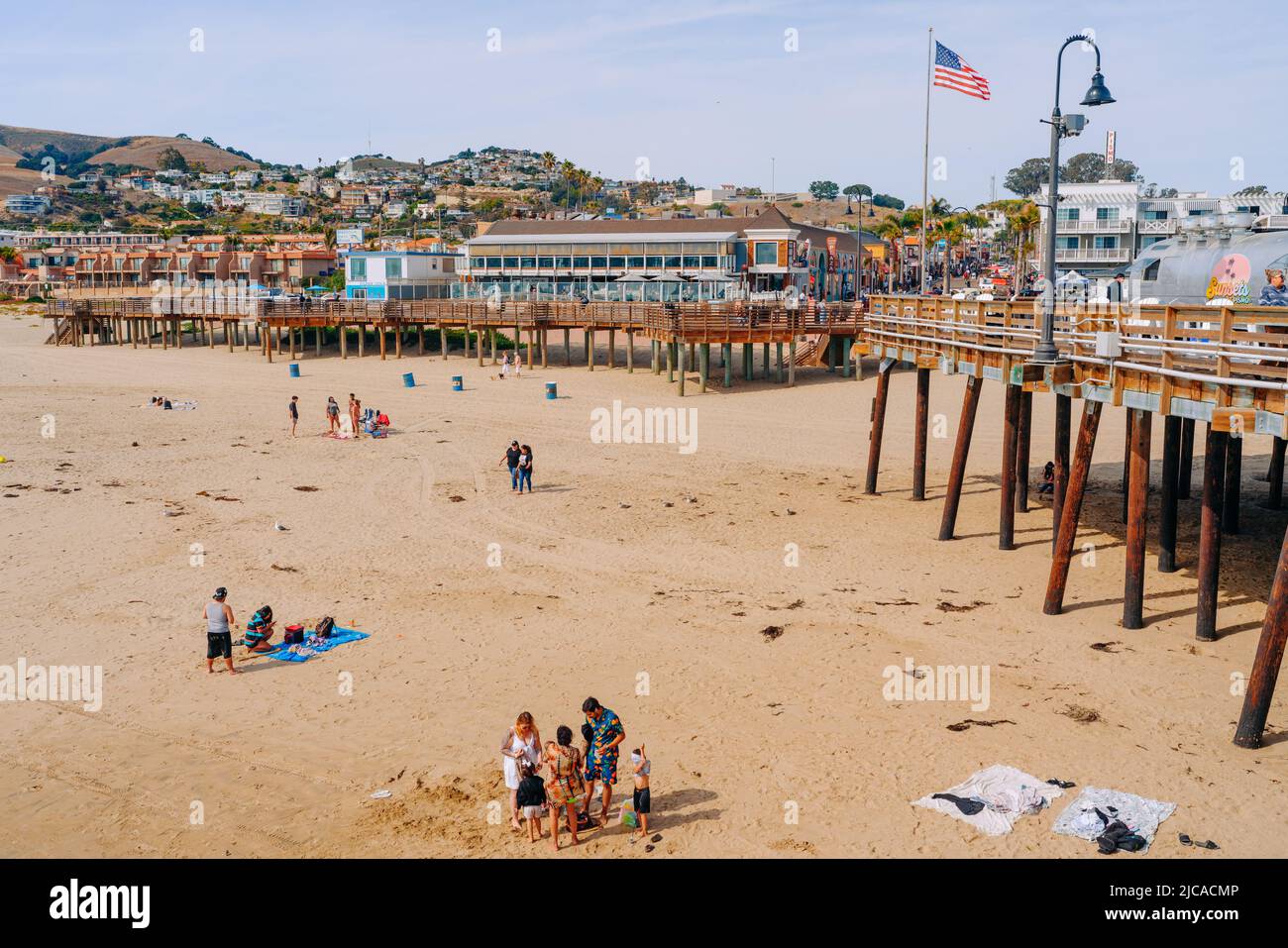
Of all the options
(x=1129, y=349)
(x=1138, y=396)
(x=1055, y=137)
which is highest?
(x=1055, y=137)

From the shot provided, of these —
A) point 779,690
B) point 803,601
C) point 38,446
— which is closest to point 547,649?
point 779,690

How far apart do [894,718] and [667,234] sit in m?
44.9

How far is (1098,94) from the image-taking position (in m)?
14.9

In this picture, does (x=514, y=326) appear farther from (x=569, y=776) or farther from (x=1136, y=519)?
(x=569, y=776)

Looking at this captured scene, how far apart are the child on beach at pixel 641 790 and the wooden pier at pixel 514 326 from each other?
2928 cm

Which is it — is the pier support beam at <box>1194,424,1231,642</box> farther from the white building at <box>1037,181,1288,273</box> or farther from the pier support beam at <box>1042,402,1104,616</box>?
the white building at <box>1037,181,1288,273</box>

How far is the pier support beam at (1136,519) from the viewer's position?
14.5 m

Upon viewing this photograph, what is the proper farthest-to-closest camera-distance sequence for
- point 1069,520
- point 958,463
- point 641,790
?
point 958,463, point 1069,520, point 641,790

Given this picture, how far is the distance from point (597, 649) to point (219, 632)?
4821mm

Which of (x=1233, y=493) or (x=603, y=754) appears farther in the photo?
(x=1233, y=493)

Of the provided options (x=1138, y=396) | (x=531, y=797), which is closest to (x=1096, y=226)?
(x=1138, y=396)

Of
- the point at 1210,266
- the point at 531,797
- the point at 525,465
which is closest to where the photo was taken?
the point at 531,797

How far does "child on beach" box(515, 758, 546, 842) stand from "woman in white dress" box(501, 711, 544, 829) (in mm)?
53

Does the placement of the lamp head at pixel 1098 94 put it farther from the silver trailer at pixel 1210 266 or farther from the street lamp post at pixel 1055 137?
the silver trailer at pixel 1210 266
